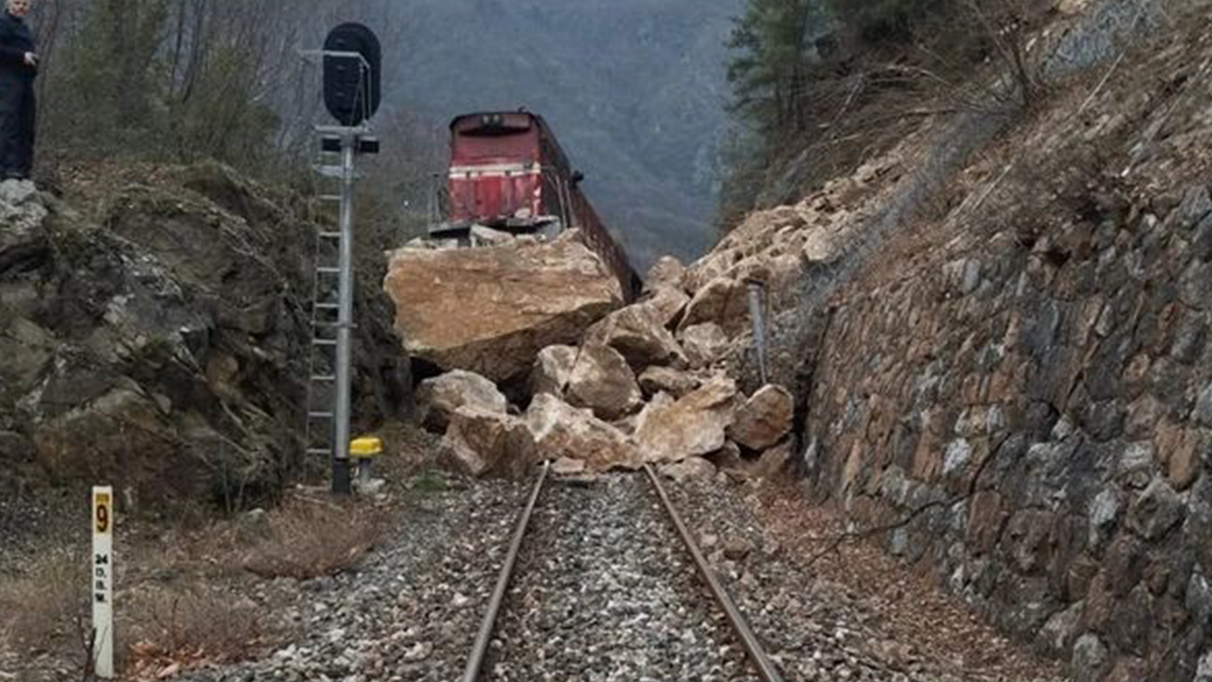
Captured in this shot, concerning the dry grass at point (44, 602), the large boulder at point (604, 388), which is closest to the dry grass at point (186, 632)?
the dry grass at point (44, 602)

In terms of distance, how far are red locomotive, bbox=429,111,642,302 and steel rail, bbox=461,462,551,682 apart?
1557cm

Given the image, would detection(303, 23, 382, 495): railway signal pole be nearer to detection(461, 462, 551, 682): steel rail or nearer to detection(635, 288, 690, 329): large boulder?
detection(461, 462, 551, 682): steel rail

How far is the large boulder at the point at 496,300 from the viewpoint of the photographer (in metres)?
23.9

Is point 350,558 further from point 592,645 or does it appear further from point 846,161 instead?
point 846,161

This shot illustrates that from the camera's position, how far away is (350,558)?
10992mm

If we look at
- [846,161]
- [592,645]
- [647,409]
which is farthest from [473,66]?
[592,645]

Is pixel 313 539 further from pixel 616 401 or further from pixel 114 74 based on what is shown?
pixel 114 74

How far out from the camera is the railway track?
7.54 meters

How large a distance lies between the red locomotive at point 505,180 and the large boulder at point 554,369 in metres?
6.19

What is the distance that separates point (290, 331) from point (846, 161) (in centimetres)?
1629

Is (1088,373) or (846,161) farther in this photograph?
(846,161)

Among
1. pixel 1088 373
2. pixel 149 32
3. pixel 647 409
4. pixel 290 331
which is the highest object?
pixel 149 32

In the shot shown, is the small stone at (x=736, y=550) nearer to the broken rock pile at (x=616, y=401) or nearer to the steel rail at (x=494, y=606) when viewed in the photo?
the steel rail at (x=494, y=606)

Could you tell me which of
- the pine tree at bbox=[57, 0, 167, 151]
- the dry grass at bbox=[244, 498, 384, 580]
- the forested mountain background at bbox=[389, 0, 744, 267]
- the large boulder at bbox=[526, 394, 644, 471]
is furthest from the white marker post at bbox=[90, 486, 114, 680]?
the forested mountain background at bbox=[389, 0, 744, 267]
